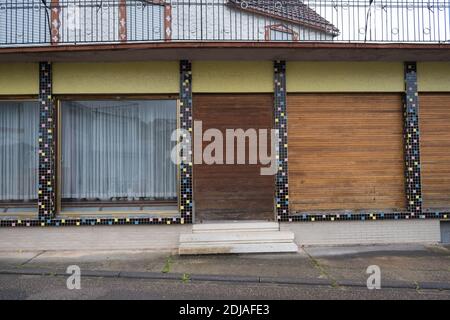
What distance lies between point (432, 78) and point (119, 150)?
→ 686cm

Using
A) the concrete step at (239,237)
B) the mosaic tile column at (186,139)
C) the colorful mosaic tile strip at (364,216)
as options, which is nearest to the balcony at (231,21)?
the mosaic tile column at (186,139)

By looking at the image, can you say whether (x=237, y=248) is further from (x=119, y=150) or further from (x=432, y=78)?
(x=432, y=78)

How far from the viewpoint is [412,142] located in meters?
8.49

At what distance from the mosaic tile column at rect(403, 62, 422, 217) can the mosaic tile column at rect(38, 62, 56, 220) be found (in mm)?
7301

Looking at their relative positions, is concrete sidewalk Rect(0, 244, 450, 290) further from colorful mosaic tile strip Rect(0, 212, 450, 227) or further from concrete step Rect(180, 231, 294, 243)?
colorful mosaic tile strip Rect(0, 212, 450, 227)

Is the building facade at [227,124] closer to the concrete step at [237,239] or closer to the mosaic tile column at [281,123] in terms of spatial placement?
the mosaic tile column at [281,123]

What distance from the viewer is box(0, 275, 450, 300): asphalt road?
5379 mm

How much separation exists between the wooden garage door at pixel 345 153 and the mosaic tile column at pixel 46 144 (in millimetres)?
4868

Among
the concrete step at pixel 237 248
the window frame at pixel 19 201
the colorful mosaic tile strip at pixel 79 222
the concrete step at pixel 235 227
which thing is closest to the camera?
the concrete step at pixel 237 248

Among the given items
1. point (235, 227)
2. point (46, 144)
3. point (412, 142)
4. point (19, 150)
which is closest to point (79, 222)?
point (46, 144)

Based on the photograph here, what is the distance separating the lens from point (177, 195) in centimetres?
853

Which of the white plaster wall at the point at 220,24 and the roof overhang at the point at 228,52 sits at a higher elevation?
the white plaster wall at the point at 220,24

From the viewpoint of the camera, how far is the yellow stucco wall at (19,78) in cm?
825
